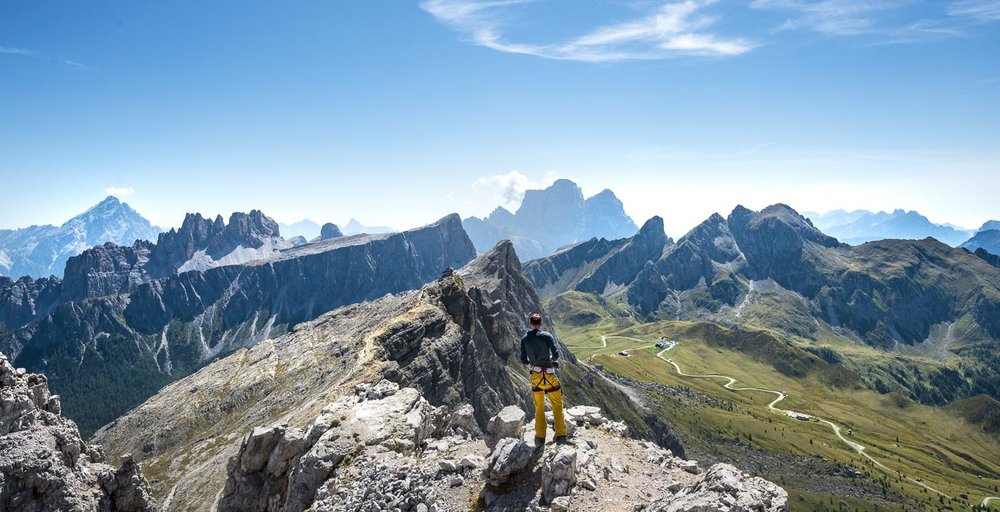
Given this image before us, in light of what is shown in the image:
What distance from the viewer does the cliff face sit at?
91.0m

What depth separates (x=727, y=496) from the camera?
21031 millimetres

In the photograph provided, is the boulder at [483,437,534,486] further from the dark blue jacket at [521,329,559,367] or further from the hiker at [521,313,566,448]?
the dark blue jacket at [521,329,559,367]

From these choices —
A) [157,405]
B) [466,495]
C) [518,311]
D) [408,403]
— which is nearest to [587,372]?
[518,311]

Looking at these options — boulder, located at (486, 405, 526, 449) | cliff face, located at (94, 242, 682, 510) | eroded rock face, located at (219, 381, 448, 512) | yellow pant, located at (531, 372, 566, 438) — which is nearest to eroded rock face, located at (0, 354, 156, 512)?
eroded rock face, located at (219, 381, 448, 512)

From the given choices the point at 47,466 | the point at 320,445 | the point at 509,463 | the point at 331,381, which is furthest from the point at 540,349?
the point at 331,381

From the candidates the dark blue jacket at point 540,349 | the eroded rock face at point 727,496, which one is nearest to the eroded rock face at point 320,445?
the dark blue jacket at point 540,349

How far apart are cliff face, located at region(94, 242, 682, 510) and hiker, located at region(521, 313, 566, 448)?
82.2 feet

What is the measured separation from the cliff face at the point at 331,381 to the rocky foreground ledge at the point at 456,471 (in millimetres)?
17227

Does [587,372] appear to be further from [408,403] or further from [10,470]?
[10,470]

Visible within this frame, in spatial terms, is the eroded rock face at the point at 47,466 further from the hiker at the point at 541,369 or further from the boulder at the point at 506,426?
the hiker at the point at 541,369

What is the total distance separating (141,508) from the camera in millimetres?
34812

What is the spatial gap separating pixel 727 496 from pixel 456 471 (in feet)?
48.9

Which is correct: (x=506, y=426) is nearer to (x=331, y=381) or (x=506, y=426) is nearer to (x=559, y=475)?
(x=559, y=475)

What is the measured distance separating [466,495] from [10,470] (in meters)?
25.3
